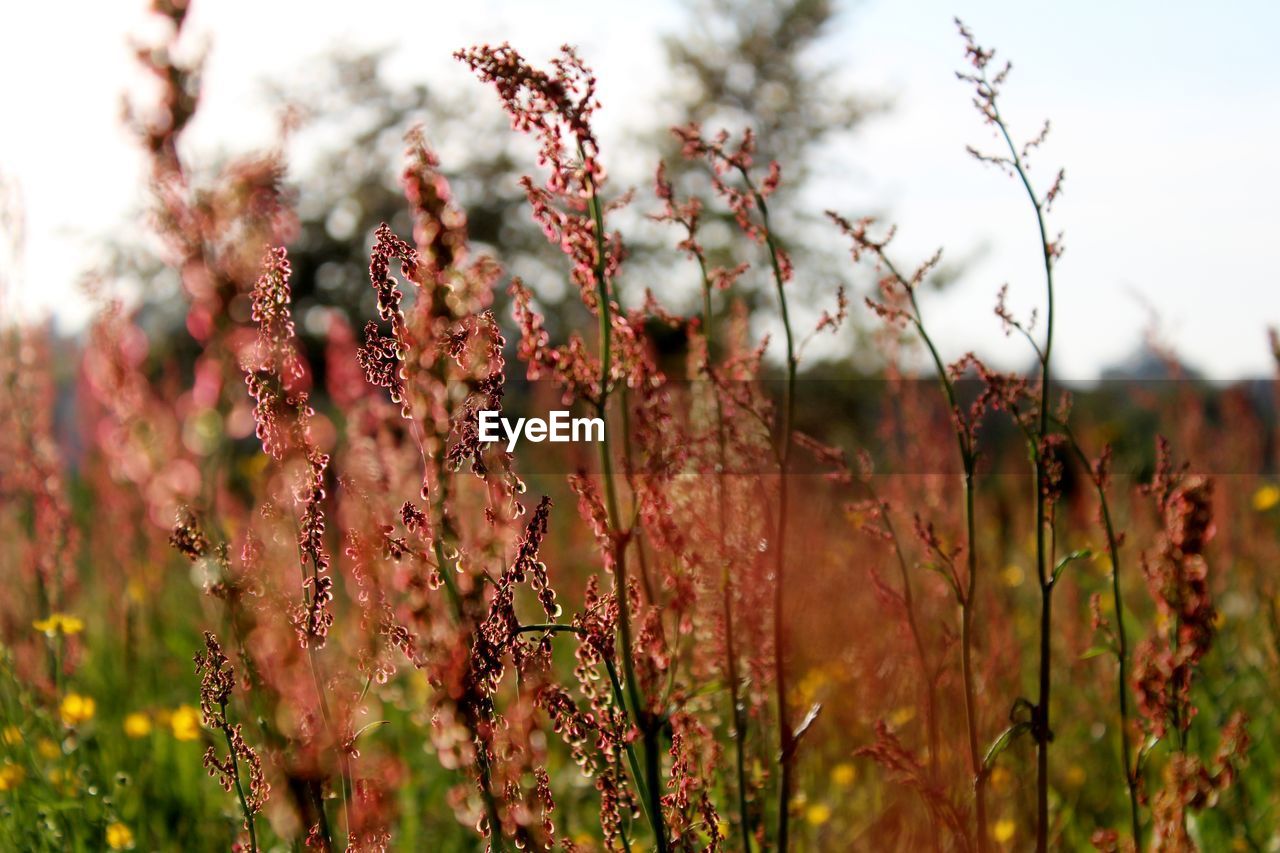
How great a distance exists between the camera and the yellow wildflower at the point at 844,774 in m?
3.55

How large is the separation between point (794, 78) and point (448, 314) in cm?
2126

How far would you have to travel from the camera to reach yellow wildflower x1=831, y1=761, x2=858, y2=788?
3.55 m

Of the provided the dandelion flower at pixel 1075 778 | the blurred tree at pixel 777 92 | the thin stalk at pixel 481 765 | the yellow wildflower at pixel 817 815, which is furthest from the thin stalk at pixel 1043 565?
the blurred tree at pixel 777 92

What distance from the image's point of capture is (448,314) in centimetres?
128

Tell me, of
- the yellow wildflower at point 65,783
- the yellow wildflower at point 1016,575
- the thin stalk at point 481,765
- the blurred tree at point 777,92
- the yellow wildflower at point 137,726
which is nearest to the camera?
the thin stalk at point 481,765

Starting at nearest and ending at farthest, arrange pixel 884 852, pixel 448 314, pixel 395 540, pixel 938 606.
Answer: pixel 448 314 → pixel 395 540 → pixel 884 852 → pixel 938 606

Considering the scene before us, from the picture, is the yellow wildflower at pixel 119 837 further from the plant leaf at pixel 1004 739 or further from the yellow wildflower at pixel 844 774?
the yellow wildflower at pixel 844 774

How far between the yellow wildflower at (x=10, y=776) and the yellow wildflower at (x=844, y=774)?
6.93ft

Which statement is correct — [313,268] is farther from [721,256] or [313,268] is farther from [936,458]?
[936,458]

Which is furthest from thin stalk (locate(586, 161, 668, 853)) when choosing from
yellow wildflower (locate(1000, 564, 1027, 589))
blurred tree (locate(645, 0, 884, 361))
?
blurred tree (locate(645, 0, 884, 361))

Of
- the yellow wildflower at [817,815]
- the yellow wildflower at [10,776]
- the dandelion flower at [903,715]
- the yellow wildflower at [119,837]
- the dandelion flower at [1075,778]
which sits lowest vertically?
the dandelion flower at [1075,778]

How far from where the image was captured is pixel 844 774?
354 cm

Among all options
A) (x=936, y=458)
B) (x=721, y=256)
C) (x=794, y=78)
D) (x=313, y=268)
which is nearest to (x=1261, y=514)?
(x=936, y=458)

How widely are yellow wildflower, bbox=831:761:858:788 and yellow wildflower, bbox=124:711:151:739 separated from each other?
2.03 meters
